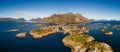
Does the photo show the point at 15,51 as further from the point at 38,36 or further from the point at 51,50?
the point at 38,36

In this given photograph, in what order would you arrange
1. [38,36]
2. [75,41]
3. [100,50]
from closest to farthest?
[100,50] < [75,41] < [38,36]

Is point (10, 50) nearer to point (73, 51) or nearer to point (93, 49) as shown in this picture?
point (73, 51)

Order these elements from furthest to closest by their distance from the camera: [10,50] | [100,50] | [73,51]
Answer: [10,50], [73,51], [100,50]

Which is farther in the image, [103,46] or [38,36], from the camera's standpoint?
[38,36]

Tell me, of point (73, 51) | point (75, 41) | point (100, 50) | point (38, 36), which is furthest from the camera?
point (38, 36)

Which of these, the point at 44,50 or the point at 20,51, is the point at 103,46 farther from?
the point at 20,51

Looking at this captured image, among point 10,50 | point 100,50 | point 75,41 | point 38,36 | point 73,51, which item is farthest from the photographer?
point 38,36

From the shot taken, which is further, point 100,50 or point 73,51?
point 73,51

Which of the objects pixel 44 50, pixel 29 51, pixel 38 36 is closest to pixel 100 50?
pixel 44 50

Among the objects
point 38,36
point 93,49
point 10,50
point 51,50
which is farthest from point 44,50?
point 38,36
